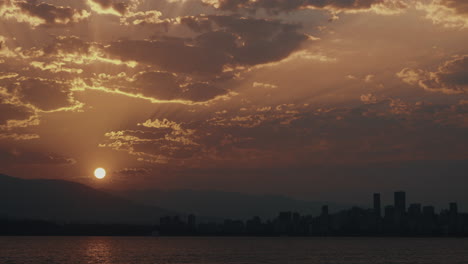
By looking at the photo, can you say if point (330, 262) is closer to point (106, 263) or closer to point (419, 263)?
point (419, 263)

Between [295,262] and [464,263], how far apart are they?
4563 centimetres

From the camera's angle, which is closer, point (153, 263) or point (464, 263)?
point (153, 263)

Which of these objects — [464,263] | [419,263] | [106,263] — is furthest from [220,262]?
[464,263]

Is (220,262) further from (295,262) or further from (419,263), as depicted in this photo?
(419,263)

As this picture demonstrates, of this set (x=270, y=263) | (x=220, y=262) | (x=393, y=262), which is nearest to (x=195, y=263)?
(x=220, y=262)

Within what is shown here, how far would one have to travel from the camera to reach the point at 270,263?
159250 millimetres

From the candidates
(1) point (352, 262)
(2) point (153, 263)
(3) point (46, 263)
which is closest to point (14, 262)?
(3) point (46, 263)

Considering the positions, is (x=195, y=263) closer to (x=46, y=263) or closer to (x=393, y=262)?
(x=46, y=263)

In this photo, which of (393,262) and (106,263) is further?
(393,262)

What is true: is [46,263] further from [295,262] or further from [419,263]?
[419,263]

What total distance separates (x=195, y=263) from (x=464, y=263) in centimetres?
7212

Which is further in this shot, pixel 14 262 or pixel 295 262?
pixel 295 262

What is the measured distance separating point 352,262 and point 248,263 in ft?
97.9

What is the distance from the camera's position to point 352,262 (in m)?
166
